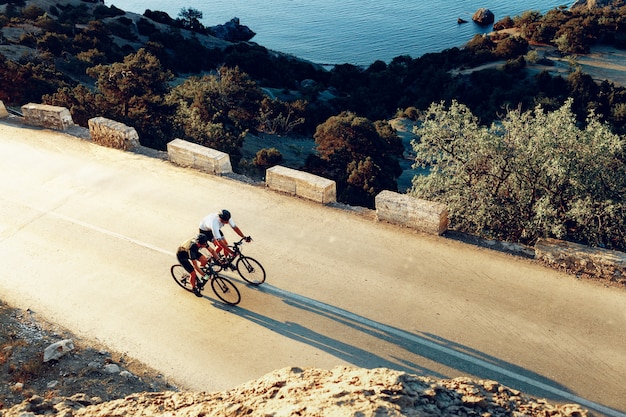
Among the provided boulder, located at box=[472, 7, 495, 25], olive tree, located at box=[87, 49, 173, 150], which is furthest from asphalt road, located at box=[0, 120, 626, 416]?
boulder, located at box=[472, 7, 495, 25]

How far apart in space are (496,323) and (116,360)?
631 centimetres

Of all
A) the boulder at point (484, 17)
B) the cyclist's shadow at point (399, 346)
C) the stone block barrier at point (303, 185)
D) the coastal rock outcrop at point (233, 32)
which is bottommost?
the cyclist's shadow at point (399, 346)

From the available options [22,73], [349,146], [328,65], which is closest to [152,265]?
[349,146]

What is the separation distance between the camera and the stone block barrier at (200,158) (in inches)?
514

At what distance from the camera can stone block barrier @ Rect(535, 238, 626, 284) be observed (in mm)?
9117

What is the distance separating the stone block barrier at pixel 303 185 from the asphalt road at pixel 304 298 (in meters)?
0.26

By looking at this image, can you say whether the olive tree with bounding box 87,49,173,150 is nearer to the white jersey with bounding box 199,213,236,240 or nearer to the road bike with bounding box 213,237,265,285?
the road bike with bounding box 213,237,265,285

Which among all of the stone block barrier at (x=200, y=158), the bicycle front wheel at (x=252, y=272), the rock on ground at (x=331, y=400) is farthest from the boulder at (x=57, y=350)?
the stone block barrier at (x=200, y=158)

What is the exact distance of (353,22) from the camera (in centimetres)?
7400

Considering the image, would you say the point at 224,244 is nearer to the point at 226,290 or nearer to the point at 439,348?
the point at 226,290

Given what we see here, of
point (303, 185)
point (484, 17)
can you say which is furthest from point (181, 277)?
point (484, 17)

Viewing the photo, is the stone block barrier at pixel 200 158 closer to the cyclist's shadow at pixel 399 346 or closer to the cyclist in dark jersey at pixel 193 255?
the cyclist in dark jersey at pixel 193 255

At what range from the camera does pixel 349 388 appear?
5641 mm

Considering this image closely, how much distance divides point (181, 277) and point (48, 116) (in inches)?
374
